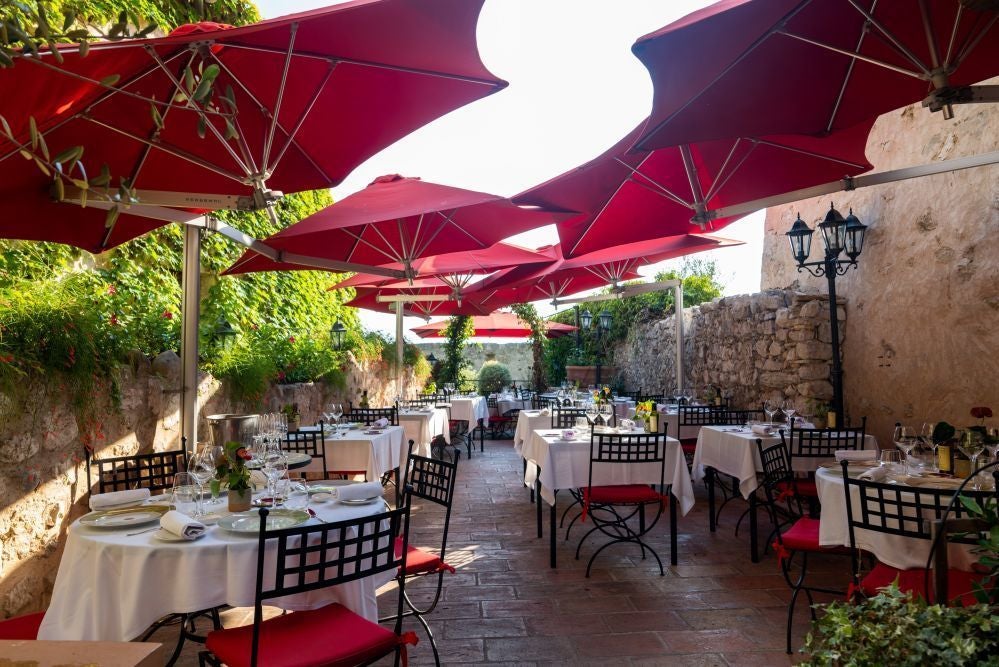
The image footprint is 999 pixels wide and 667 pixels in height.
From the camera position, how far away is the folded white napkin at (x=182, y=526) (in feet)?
7.68

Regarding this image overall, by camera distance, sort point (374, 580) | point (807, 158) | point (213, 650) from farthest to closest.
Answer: point (807, 158)
point (374, 580)
point (213, 650)

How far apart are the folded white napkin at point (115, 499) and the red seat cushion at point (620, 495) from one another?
2767 mm

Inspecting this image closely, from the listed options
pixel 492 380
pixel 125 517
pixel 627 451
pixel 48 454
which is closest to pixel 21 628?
pixel 125 517

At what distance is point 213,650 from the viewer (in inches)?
86.3

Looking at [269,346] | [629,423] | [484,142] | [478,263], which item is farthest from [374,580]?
[484,142]

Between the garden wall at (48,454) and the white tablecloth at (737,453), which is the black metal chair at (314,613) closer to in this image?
the garden wall at (48,454)

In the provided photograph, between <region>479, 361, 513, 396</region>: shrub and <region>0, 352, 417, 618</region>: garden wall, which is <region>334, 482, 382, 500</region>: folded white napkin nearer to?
<region>0, 352, 417, 618</region>: garden wall

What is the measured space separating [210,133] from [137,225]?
88 cm

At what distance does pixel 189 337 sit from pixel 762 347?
6.00 m

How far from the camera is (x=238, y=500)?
2.77 m

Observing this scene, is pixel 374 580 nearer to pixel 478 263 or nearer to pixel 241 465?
pixel 241 465

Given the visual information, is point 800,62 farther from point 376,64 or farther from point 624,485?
point 624,485

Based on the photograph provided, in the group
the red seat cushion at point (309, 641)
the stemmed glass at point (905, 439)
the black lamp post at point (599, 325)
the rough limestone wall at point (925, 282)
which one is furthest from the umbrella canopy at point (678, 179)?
the black lamp post at point (599, 325)

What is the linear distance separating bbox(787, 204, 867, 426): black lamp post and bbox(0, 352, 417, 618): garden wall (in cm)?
555
